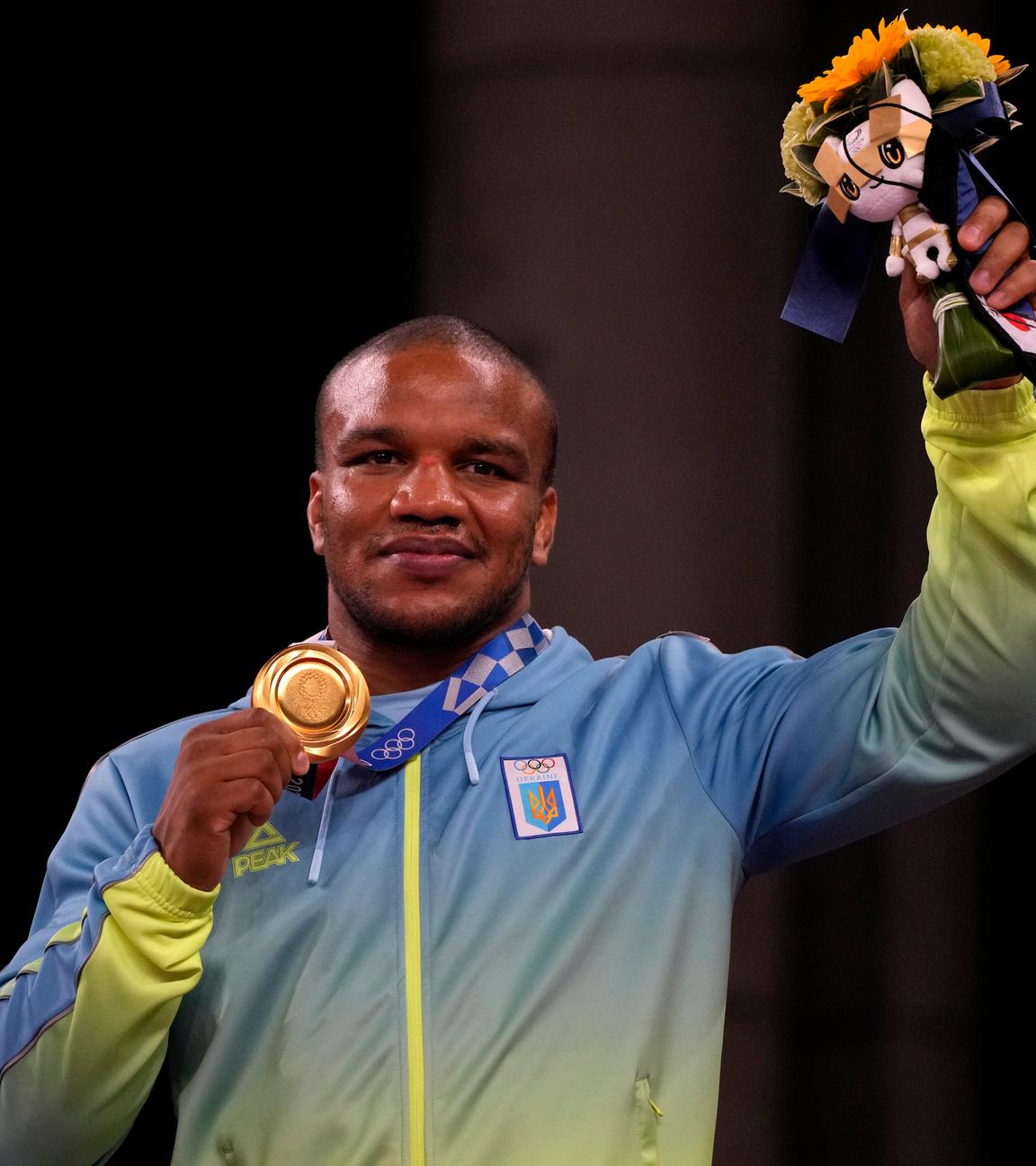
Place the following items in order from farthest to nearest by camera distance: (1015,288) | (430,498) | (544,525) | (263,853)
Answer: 1. (544,525)
2. (430,498)
3. (263,853)
4. (1015,288)

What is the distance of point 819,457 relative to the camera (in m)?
2.87

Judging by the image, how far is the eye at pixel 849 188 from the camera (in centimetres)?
172

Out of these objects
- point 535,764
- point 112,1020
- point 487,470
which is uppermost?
point 487,470

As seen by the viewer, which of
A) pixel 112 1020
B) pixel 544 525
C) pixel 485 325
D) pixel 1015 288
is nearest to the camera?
pixel 1015 288

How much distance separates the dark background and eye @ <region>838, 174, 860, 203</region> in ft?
3.82

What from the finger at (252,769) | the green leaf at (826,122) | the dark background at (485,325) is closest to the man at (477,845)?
the finger at (252,769)

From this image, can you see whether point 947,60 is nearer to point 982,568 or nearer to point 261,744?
point 982,568

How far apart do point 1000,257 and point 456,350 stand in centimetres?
82

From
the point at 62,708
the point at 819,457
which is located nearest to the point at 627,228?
the point at 819,457

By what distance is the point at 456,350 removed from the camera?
7.29 ft

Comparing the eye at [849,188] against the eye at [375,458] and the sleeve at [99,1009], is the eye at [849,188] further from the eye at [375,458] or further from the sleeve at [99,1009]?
the sleeve at [99,1009]

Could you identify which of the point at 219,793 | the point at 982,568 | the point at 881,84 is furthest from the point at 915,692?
the point at 219,793

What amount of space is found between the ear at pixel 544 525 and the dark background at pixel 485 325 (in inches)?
24.8

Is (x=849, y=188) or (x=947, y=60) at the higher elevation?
(x=947, y=60)
